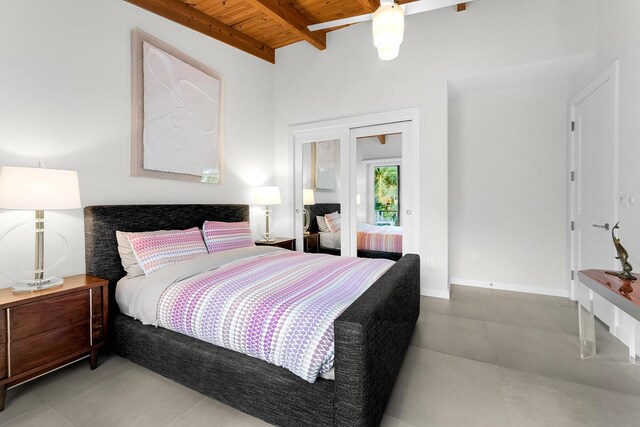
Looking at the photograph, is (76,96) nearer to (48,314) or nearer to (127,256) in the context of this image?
(127,256)

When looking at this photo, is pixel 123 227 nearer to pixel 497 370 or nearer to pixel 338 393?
pixel 338 393

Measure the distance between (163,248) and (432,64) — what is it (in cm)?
344

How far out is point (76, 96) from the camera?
7.46 ft

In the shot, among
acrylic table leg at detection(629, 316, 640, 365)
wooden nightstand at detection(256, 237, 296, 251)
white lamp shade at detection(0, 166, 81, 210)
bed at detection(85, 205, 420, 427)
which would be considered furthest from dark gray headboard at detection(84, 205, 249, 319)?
acrylic table leg at detection(629, 316, 640, 365)

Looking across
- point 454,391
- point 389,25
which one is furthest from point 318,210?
point 454,391

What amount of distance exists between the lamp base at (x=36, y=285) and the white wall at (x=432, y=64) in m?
3.20

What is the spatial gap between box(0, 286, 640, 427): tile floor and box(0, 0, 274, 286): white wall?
36.2 inches

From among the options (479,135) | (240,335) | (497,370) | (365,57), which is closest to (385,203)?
(479,135)

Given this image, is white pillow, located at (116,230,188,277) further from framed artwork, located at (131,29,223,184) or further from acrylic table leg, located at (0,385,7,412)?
acrylic table leg, located at (0,385,7,412)

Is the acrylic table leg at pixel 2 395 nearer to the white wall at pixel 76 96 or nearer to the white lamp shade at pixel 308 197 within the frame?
the white wall at pixel 76 96

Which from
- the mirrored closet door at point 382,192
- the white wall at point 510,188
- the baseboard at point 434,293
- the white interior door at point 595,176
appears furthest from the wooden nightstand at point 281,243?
the white interior door at point 595,176

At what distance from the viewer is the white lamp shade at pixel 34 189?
66.5 inches

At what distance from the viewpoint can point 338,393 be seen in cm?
122

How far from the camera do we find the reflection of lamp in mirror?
420cm
